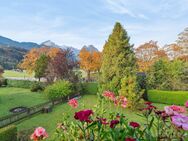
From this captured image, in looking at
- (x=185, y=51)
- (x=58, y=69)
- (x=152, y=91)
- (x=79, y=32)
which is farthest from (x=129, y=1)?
(x=185, y=51)

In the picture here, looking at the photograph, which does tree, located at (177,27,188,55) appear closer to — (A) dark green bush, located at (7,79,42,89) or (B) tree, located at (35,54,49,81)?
(B) tree, located at (35,54,49,81)

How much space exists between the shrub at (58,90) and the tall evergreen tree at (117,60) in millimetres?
3013

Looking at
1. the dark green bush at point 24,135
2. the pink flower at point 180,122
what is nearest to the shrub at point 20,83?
the dark green bush at point 24,135

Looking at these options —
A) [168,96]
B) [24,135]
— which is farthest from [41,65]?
[24,135]

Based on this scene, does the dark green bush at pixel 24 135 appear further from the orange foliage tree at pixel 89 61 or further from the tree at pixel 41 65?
the orange foliage tree at pixel 89 61

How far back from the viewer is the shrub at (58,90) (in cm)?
1812

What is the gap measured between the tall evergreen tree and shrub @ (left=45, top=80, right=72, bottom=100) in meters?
3.01

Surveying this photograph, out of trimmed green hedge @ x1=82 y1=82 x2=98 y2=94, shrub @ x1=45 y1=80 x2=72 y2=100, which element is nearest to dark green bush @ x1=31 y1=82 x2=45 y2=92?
trimmed green hedge @ x1=82 y1=82 x2=98 y2=94

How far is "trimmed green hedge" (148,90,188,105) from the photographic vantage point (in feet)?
58.6

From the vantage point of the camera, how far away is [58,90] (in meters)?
18.2

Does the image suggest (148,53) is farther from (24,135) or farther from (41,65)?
(24,135)

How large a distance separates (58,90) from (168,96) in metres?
8.62

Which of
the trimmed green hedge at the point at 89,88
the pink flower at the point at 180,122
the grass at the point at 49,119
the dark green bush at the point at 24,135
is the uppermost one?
the pink flower at the point at 180,122

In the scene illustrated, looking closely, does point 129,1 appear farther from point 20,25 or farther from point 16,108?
point 20,25
